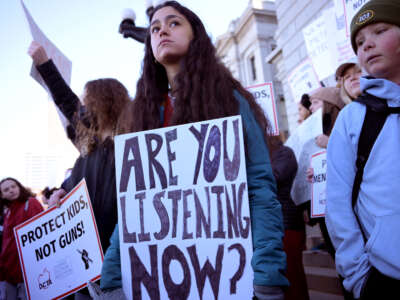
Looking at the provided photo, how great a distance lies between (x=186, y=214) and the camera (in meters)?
1.11

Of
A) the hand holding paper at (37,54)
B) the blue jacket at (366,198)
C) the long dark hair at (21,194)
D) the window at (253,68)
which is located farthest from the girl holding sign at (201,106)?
the window at (253,68)

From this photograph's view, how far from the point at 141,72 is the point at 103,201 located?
2.69 ft

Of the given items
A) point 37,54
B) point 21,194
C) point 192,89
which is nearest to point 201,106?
point 192,89

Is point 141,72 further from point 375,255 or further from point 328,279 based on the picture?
point 328,279

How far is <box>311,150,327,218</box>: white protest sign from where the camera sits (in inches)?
85.7

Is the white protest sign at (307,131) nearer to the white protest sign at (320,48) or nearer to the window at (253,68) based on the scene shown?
the white protest sign at (320,48)

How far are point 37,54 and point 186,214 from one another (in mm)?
2301

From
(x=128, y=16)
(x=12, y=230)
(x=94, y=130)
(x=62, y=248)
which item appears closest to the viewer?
(x=62, y=248)

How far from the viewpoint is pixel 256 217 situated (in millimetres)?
1092

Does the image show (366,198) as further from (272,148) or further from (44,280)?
(44,280)

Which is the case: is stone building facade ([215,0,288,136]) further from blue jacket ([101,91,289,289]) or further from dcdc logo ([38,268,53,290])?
blue jacket ([101,91,289,289])

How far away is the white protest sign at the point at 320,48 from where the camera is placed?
13.6 ft

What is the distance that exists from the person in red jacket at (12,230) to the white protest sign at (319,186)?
353 centimetres

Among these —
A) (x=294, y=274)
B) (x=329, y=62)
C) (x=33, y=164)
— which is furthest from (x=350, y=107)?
(x=33, y=164)
